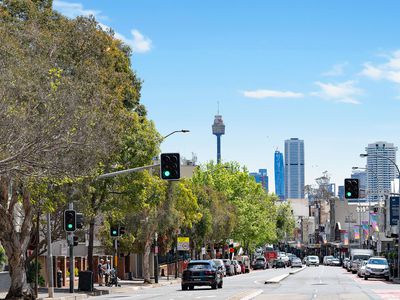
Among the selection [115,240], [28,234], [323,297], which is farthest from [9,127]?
[115,240]

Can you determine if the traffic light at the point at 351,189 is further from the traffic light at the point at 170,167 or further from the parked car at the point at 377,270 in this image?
the parked car at the point at 377,270

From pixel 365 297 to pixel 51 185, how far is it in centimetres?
1366

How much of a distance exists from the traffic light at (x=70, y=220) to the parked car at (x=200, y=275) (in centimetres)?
1246

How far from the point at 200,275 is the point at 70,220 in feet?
41.9

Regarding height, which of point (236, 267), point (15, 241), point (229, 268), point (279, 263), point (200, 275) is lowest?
point (279, 263)

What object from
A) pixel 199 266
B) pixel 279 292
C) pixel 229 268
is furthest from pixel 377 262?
pixel 279 292

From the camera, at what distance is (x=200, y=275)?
174ft

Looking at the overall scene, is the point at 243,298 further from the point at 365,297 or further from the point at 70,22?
the point at 70,22

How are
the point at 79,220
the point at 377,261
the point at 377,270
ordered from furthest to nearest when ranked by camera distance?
1. the point at 377,261
2. the point at 377,270
3. the point at 79,220

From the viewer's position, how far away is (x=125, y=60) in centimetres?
4734

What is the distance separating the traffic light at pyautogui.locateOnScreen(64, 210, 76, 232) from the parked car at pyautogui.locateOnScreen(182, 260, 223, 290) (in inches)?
491

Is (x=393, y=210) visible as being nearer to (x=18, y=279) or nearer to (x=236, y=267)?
(x=236, y=267)

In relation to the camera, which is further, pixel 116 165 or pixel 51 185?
pixel 116 165

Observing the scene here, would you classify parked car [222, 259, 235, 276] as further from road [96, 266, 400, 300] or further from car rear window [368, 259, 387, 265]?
road [96, 266, 400, 300]
